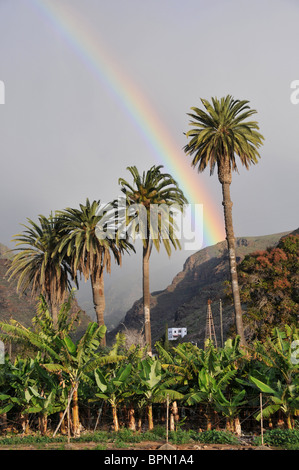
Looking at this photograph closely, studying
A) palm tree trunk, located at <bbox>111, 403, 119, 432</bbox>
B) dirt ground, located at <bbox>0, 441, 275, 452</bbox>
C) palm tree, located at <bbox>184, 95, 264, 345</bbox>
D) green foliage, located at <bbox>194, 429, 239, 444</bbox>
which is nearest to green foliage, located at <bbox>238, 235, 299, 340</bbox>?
palm tree, located at <bbox>184, 95, 264, 345</bbox>

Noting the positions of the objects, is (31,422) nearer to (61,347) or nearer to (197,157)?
(61,347)

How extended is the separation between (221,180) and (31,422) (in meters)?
24.4

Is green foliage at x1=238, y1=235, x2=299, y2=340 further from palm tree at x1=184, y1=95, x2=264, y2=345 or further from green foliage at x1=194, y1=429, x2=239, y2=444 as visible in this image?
green foliage at x1=194, y1=429, x2=239, y2=444

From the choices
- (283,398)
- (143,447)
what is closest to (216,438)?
(143,447)

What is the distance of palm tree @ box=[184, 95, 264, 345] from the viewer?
120ft

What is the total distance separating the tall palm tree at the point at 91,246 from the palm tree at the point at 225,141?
9.38 meters

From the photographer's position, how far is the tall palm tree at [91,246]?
38781mm

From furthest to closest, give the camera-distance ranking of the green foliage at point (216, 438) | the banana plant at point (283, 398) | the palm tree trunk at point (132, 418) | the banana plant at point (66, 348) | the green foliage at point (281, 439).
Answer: the palm tree trunk at point (132, 418) → the banana plant at point (66, 348) → the banana plant at point (283, 398) → the green foliage at point (216, 438) → the green foliage at point (281, 439)

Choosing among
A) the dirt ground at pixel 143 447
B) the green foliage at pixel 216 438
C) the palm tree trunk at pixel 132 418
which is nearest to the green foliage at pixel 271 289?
the palm tree trunk at pixel 132 418

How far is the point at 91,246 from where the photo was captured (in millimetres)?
38281

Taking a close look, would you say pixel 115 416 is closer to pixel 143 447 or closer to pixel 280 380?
pixel 143 447

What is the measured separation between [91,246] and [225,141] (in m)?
14.0

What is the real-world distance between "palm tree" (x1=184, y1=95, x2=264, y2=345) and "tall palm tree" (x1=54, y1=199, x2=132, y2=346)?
9.38 m

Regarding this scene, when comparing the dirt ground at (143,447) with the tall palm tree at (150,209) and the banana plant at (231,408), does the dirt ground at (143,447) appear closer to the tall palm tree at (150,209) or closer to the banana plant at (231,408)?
the banana plant at (231,408)
